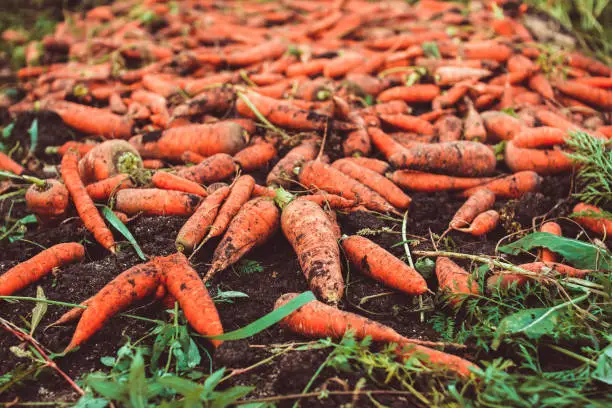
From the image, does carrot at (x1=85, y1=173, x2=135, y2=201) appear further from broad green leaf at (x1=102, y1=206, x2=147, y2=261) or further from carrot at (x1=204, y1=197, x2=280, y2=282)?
carrot at (x1=204, y1=197, x2=280, y2=282)

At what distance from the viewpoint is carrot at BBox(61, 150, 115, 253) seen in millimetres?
2600

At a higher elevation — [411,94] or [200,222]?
[411,94]

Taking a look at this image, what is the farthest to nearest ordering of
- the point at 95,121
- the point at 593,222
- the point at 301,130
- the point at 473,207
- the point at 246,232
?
the point at 95,121 < the point at 301,130 < the point at 473,207 < the point at 593,222 < the point at 246,232

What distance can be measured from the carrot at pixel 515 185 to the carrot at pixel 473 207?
0.10m

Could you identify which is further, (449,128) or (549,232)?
(449,128)

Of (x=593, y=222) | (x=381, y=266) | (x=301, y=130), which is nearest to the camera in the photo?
(x=381, y=266)

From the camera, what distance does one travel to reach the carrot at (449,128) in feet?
12.0

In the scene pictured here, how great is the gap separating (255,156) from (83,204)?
46.1 inches

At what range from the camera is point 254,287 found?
7.83ft

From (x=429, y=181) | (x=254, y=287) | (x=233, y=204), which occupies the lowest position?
(x=254, y=287)

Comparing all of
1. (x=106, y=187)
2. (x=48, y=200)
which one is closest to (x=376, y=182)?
(x=106, y=187)

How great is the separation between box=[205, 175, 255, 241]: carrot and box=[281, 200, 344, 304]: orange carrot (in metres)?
0.30

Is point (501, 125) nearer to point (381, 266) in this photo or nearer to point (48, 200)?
point (381, 266)

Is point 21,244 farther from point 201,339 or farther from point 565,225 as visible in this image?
point 565,225
